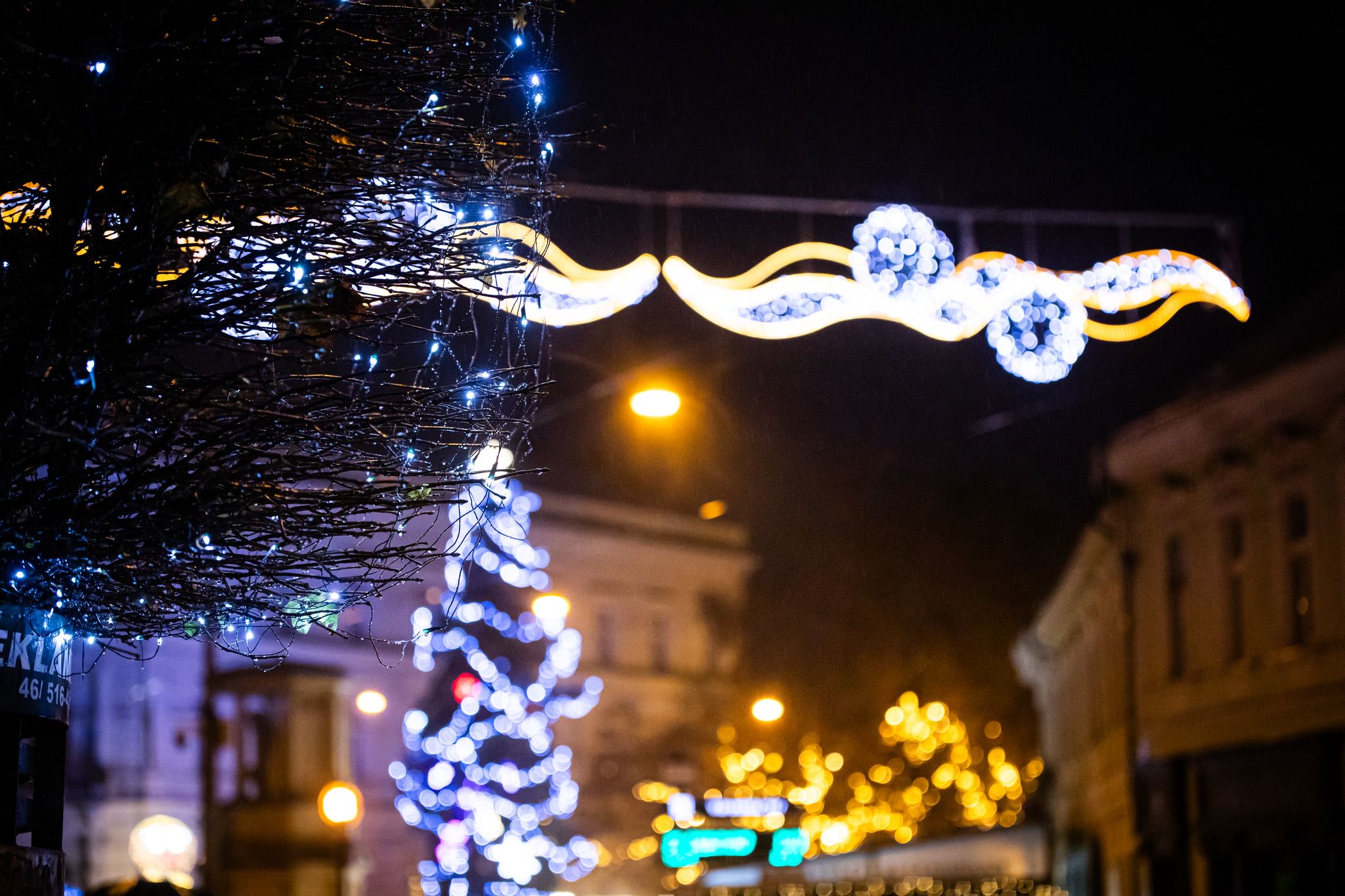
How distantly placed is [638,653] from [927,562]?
22.1m

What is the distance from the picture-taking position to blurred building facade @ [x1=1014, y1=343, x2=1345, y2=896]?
19719 millimetres

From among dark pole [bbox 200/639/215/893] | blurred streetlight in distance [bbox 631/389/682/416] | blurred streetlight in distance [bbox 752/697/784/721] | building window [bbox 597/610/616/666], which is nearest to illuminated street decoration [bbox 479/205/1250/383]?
blurred streetlight in distance [bbox 631/389/682/416]

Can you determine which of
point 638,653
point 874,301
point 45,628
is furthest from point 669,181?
point 638,653

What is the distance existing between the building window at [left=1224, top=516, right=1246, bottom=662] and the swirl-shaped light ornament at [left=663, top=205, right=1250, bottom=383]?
45.5ft

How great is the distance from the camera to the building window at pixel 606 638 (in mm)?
59594

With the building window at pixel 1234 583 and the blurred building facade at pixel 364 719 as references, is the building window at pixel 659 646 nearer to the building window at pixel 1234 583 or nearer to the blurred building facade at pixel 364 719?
the blurred building facade at pixel 364 719

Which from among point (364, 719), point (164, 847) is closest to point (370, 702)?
point (164, 847)

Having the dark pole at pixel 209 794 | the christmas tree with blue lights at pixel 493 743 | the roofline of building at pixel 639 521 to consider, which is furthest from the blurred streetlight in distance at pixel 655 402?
the roofline of building at pixel 639 521

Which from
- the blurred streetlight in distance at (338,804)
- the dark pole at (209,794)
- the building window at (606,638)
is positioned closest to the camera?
the blurred streetlight in distance at (338,804)

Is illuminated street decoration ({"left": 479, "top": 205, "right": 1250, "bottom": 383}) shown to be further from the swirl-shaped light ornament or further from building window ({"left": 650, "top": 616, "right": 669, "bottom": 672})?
building window ({"left": 650, "top": 616, "right": 669, "bottom": 672})

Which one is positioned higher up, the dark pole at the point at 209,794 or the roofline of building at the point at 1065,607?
the roofline of building at the point at 1065,607

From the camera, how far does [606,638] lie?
59938 mm

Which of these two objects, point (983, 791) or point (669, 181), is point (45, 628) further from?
point (983, 791)

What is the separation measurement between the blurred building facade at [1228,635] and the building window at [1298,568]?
2cm
